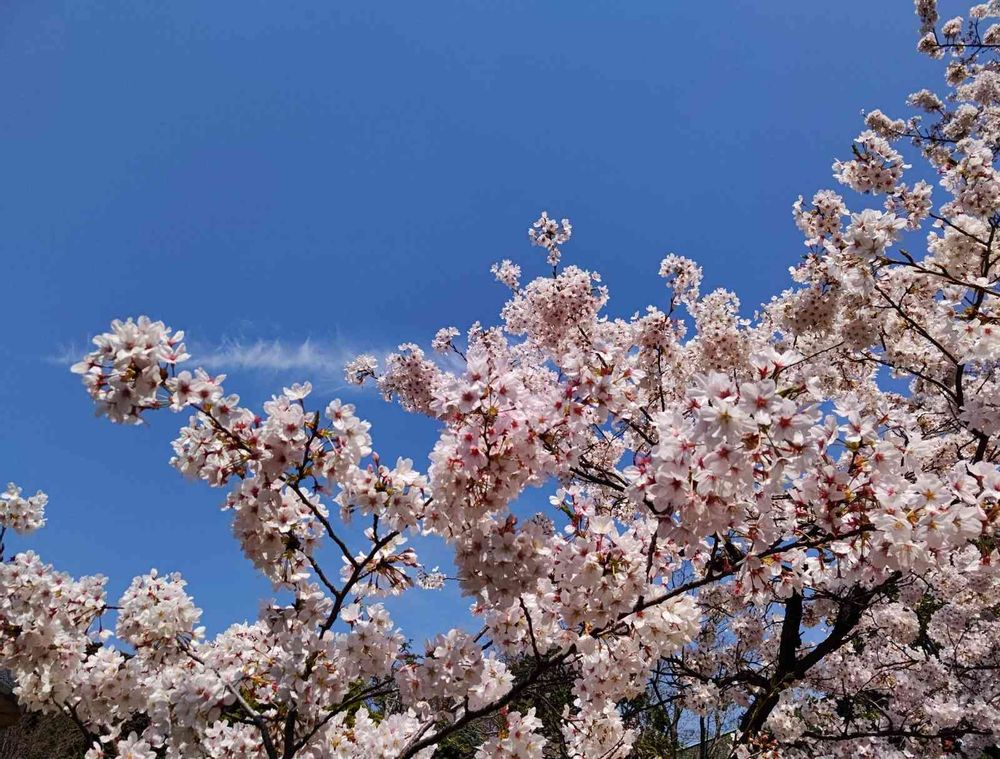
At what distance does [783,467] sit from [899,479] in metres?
0.74

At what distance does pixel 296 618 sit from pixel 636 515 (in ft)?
26.2

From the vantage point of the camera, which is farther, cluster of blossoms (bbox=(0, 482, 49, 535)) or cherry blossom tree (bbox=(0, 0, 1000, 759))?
cluster of blossoms (bbox=(0, 482, 49, 535))

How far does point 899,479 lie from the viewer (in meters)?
→ 2.84

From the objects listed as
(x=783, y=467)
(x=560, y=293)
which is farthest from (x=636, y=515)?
(x=783, y=467)

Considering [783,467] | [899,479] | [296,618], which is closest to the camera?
[783,467]

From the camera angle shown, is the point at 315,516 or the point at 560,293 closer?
the point at 315,516

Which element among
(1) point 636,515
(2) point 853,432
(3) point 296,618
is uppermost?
(1) point 636,515

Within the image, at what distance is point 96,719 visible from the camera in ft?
16.5

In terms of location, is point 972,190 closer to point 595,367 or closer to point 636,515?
point 595,367

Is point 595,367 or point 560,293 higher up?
point 560,293

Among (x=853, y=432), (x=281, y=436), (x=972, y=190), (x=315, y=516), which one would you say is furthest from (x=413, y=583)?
(x=972, y=190)

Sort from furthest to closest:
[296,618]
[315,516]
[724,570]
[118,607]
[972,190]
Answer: [972,190], [118,607], [296,618], [315,516], [724,570]

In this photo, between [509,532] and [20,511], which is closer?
[509,532]

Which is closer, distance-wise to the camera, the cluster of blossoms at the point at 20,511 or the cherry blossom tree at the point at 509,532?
the cherry blossom tree at the point at 509,532
